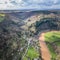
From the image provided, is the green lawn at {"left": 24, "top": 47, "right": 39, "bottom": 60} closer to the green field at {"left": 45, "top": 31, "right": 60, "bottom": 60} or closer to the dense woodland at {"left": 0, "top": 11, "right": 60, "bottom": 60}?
the dense woodland at {"left": 0, "top": 11, "right": 60, "bottom": 60}

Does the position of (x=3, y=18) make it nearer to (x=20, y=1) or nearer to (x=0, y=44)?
(x=20, y=1)

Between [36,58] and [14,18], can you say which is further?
[14,18]

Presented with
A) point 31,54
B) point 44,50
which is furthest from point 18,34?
point 31,54

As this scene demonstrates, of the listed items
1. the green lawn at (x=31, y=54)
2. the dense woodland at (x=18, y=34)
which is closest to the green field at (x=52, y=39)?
the dense woodland at (x=18, y=34)

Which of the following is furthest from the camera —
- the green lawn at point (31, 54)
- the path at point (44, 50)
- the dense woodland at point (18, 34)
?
the path at point (44, 50)

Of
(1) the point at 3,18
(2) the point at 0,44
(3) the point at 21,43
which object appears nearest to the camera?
(2) the point at 0,44

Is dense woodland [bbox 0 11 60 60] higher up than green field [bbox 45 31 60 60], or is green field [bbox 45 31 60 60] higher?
dense woodland [bbox 0 11 60 60]

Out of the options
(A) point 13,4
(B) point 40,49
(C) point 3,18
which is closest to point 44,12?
(A) point 13,4

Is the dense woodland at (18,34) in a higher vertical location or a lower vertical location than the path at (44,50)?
higher

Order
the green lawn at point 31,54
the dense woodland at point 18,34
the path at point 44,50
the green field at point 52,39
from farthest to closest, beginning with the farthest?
the green field at point 52,39 → the path at point 44,50 → the green lawn at point 31,54 → the dense woodland at point 18,34

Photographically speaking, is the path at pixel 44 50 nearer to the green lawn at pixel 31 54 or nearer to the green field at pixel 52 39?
the green field at pixel 52 39

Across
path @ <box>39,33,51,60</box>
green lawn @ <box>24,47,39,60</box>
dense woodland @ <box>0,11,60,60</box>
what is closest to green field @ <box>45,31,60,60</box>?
path @ <box>39,33,51,60</box>
